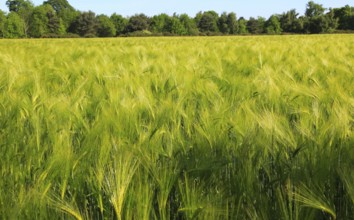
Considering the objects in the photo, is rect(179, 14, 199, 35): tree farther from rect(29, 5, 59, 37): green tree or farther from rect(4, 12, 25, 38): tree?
rect(4, 12, 25, 38): tree

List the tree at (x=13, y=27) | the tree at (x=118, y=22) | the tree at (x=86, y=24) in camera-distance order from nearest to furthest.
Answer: the tree at (x=13, y=27)
the tree at (x=86, y=24)
the tree at (x=118, y=22)

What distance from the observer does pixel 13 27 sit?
5434 centimetres

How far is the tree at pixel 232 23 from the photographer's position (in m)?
69.1

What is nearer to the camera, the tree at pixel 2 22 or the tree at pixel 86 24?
the tree at pixel 2 22

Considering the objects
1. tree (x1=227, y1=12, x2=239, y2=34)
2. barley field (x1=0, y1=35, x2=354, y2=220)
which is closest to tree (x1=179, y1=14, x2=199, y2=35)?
tree (x1=227, y1=12, x2=239, y2=34)

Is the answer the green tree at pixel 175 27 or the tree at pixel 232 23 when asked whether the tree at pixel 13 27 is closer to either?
the green tree at pixel 175 27

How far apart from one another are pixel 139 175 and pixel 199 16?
2965 inches

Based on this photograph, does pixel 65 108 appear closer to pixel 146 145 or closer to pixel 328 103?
pixel 146 145

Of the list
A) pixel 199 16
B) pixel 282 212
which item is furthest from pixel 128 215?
pixel 199 16

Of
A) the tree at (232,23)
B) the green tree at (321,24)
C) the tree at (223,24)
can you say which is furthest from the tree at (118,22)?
the green tree at (321,24)

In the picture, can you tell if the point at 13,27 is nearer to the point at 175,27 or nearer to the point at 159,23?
the point at 159,23

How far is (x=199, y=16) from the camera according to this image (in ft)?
241

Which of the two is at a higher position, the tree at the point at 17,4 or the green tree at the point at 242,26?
the tree at the point at 17,4

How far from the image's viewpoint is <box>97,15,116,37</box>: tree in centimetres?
6172
